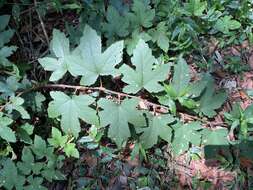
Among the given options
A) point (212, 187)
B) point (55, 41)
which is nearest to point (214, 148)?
point (212, 187)

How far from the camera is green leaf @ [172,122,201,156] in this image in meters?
2.14

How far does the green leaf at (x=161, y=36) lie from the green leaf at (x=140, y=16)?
67mm

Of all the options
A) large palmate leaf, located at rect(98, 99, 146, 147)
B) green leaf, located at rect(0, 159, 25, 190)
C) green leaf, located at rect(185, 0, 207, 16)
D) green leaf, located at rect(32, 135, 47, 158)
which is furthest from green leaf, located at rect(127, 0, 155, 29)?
green leaf, located at rect(0, 159, 25, 190)

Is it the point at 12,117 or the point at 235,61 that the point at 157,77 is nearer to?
the point at 235,61

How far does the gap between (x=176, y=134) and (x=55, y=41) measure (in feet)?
2.89

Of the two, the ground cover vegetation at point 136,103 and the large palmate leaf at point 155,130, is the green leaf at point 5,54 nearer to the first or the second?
the ground cover vegetation at point 136,103

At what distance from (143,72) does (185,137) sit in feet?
1.46

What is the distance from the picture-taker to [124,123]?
6.66ft

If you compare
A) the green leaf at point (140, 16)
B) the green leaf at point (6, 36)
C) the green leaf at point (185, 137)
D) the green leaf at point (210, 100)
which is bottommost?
the green leaf at point (185, 137)

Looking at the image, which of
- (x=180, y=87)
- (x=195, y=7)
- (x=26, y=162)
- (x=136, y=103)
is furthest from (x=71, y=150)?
(x=195, y=7)

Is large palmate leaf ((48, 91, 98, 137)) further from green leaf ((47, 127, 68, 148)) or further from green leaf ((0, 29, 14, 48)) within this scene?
Answer: green leaf ((0, 29, 14, 48))

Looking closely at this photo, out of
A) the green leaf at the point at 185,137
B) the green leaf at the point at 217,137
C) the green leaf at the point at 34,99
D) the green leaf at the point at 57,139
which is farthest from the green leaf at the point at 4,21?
the green leaf at the point at 217,137

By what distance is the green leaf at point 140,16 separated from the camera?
92.1 inches

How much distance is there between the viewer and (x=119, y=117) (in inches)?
80.0
